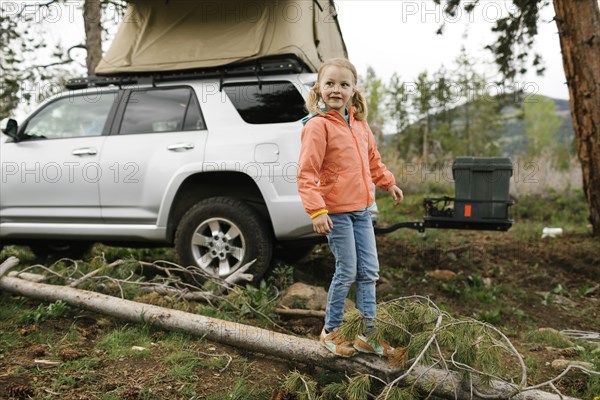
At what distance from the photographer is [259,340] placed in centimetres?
307

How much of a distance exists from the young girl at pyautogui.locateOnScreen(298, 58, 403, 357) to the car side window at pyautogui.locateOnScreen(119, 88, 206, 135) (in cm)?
219

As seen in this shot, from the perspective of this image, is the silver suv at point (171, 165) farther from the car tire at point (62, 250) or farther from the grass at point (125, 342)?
the grass at point (125, 342)

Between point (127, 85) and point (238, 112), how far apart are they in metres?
1.30

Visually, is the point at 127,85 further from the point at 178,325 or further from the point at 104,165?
the point at 178,325

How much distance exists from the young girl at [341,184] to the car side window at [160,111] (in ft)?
7.18

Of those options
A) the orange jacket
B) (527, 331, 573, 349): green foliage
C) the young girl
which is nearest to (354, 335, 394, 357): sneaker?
the young girl

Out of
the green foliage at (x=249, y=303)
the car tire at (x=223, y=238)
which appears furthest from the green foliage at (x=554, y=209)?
the green foliage at (x=249, y=303)

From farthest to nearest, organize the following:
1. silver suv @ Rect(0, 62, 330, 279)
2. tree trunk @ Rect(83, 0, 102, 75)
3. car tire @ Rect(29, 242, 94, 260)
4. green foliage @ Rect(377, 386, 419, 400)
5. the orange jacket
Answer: tree trunk @ Rect(83, 0, 102, 75), car tire @ Rect(29, 242, 94, 260), silver suv @ Rect(0, 62, 330, 279), the orange jacket, green foliage @ Rect(377, 386, 419, 400)

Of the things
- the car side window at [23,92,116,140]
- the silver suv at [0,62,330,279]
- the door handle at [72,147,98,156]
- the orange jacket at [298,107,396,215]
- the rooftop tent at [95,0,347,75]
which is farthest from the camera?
the car side window at [23,92,116,140]

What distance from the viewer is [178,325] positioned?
337 centimetres

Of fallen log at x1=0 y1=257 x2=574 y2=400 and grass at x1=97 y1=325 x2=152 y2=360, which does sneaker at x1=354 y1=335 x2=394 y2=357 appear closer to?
fallen log at x1=0 y1=257 x2=574 y2=400

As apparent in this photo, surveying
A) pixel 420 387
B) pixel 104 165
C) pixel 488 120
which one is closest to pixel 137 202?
pixel 104 165

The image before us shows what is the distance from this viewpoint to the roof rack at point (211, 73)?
4.53 m

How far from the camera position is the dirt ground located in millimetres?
2754
